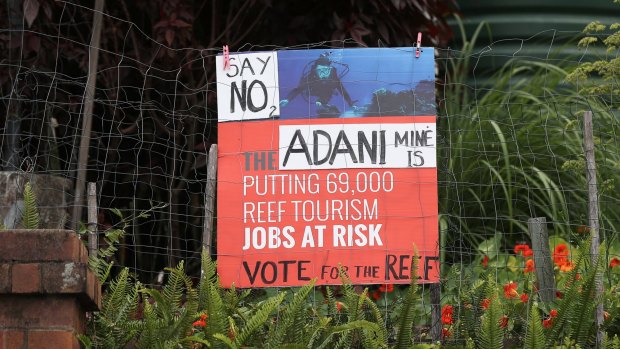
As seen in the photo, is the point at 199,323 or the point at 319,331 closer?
the point at 319,331

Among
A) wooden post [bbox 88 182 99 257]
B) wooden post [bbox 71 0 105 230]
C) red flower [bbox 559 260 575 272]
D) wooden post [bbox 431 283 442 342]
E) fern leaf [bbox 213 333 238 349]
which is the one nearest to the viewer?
fern leaf [bbox 213 333 238 349]

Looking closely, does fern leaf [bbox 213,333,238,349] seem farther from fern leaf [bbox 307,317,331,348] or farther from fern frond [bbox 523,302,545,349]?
fern frond [bbox 523,302,545,349]

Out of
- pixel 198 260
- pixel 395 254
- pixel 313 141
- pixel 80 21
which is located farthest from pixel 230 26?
pixel 395 254

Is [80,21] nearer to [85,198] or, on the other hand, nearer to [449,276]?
[85,198]

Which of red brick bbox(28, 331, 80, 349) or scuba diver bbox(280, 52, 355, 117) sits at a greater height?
scuba diver bbox(280, 52, 355, 117)

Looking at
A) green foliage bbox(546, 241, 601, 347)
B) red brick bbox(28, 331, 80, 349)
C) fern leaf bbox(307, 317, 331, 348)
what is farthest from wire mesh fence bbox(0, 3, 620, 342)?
red brick bbox(28, 331, 80, 349)

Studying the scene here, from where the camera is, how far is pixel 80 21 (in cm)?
779

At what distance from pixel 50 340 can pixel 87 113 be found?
2.09 meters

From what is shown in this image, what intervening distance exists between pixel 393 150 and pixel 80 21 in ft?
9.03

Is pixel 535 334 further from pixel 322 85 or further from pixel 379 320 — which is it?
pixel 322 85

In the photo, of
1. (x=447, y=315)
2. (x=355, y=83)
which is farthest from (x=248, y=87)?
(x=447, y=315)

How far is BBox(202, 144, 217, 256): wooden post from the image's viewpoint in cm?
584

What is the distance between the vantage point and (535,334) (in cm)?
520

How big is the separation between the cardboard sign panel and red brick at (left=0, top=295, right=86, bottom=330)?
4.17ft
